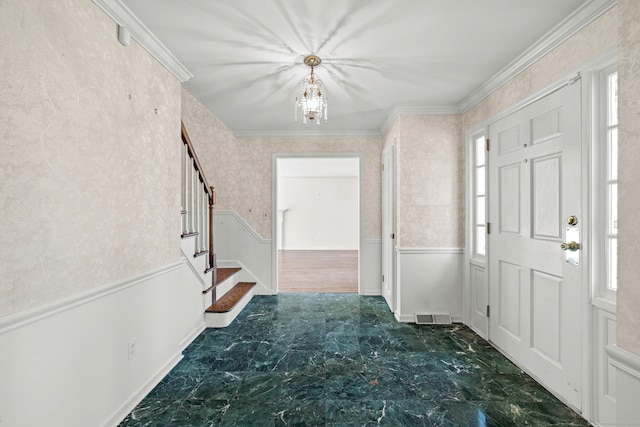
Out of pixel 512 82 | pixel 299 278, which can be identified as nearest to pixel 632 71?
pixel 512 82

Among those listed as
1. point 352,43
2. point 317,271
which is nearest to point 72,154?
point 352,43

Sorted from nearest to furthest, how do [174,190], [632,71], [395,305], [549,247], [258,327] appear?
1. [632,71]
2. [549,247]
3. [174,190]
4. [258,327]
5. [395,305]

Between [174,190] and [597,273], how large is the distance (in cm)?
291

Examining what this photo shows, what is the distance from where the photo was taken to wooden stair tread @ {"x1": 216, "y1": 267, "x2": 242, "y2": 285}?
3.75 metres

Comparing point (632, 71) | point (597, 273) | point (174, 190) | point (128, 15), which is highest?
point (128, 15)

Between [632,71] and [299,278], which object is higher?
[632,71]

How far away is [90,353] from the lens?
1541 millimetres

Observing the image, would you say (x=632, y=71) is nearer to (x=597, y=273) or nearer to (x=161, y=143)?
(x=597, y=273)

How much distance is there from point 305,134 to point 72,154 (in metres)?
3.19

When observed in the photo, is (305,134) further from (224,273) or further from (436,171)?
(224,273)

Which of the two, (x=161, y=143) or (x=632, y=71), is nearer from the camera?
(x=632, y=71)

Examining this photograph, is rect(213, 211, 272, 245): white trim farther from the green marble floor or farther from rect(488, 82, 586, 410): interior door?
rect(488, 82, 586, 410): interior door

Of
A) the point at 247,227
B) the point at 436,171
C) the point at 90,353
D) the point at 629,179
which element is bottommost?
the point at 90,353

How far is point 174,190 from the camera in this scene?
2430mm
